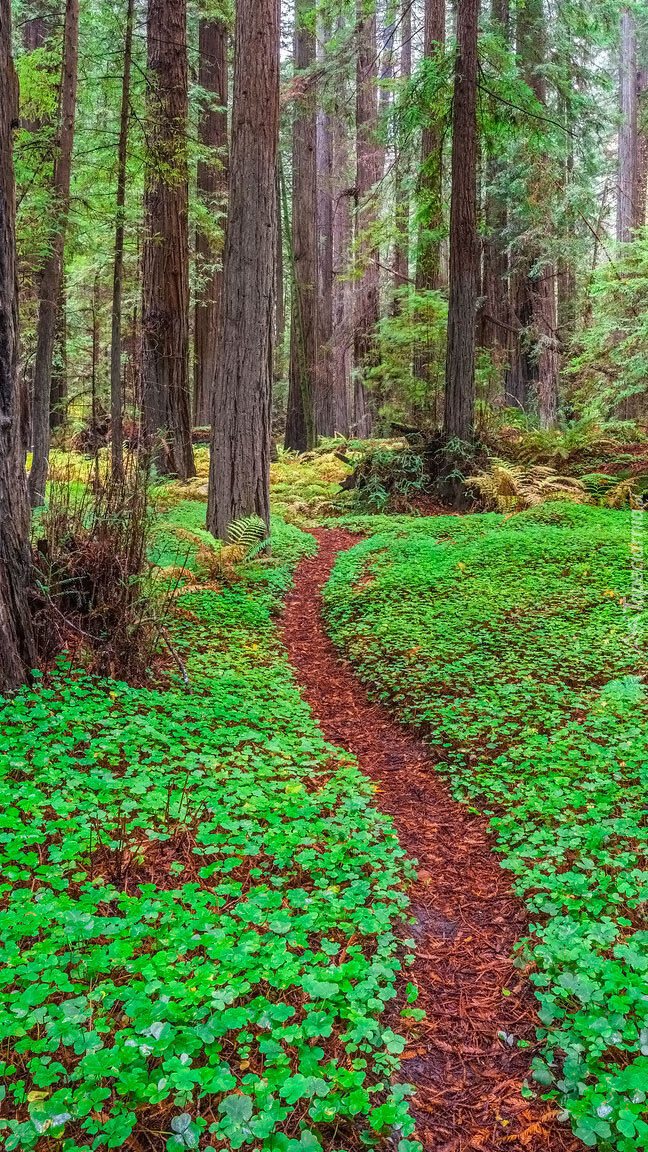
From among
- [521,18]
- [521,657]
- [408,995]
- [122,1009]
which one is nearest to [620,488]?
[521,657]

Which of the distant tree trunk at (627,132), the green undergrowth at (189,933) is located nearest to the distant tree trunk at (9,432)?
the green undergrowth at (189,933)

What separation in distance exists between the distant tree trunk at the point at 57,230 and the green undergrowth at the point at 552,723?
5.06 meters

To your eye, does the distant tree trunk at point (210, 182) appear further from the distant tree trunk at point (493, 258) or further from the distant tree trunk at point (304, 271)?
the distant tree trunk at point (493, 258)

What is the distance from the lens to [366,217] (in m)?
16.6

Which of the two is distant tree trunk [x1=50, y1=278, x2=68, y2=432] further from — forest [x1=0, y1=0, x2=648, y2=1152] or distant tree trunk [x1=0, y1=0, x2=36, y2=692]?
distant tree trunk [x1=0, y1=0, x2=36, y2=692]

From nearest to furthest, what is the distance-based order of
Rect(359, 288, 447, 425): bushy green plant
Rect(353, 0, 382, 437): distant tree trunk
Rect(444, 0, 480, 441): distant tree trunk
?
Rect(444, 0, 480, 441): distant tree trunk → Rect(353, 0, 382, 437): distant tree trunk → Rect(359, 288, 447, 425): bushy green plant

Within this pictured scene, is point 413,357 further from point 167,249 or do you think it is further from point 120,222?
point 120,222

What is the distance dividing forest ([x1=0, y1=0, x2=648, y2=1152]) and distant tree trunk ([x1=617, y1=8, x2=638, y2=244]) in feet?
26.1

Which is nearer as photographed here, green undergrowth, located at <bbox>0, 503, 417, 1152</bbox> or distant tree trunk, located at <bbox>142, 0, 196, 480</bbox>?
green undergrowth, located at <bbox>0, 503, 417, 1152</bbox>

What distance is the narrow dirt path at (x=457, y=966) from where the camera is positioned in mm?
2102

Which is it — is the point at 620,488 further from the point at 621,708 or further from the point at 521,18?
the point at 521,18

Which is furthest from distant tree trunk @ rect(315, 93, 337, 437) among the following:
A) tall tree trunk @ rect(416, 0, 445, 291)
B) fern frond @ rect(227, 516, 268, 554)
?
fern frond @ rect(227, 516, 268, 554)

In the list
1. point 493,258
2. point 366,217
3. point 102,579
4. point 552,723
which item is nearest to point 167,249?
point 102,579

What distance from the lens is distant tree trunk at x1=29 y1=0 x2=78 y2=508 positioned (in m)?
9.39
